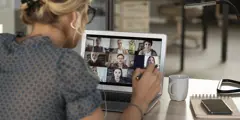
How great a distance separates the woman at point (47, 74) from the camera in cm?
113

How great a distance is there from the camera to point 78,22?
1.24 meters

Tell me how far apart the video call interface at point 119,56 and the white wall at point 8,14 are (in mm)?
1476

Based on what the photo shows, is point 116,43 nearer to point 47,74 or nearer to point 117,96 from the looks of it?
point 117,96

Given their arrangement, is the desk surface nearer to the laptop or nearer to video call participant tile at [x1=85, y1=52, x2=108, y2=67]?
the laptop

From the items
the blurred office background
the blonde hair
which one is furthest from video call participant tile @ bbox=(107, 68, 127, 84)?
the blurred office background

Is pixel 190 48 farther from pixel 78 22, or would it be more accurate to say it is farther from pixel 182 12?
pixel 78 22

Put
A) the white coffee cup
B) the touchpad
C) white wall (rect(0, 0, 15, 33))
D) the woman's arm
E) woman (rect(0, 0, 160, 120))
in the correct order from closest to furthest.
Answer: woman (rect(0, 0, 160, 120)) < the woman's arm < the touchpad < the white coffee cup < white wall (rect(0, 0, 15, 33))

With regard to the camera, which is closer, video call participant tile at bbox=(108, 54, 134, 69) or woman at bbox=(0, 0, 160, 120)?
woman at bbox=(0, 0, 160, 120)

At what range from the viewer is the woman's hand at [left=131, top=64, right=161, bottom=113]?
1519 mm

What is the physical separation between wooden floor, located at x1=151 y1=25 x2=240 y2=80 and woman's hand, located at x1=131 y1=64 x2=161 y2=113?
3544 millimetres

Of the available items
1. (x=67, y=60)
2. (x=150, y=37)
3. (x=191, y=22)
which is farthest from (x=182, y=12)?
(x=67, y=60)

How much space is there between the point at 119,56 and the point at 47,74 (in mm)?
837

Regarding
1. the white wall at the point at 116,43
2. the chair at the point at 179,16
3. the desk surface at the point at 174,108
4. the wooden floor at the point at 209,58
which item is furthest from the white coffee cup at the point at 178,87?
the chair at the point at 179,16

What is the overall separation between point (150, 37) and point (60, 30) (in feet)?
2.42
